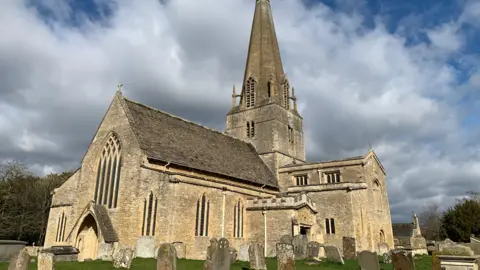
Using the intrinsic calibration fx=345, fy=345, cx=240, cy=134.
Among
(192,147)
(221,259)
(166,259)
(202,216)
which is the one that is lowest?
(221,259)

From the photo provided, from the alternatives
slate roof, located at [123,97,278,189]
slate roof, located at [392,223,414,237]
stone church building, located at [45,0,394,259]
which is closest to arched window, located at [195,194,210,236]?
stone church building, located at [45,0,394,259]

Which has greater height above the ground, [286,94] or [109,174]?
[286,94]

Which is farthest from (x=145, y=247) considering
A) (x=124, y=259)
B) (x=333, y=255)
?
(x=333, y=255)

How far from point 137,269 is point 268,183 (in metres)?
17.4

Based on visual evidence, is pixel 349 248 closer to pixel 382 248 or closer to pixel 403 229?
pixel 382 248

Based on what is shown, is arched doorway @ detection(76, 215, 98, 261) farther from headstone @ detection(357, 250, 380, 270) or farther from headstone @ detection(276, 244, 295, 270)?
headstone @ detection(357, 250, 380, 270)

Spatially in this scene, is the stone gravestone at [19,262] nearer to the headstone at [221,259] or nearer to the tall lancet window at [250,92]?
the headstone at [221,259]

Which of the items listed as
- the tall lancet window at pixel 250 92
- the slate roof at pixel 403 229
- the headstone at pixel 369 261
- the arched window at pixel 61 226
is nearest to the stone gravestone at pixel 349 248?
the headstone at pixel 369 261

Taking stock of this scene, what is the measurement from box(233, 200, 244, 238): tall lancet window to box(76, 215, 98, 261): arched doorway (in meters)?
9.02

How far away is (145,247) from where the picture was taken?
17672 millimetres

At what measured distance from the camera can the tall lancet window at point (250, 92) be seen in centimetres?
3660

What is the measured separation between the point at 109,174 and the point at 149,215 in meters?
4.48

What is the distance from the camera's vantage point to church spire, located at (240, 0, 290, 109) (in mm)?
36156

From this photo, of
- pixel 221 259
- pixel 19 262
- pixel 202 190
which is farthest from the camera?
pixel 202 190
